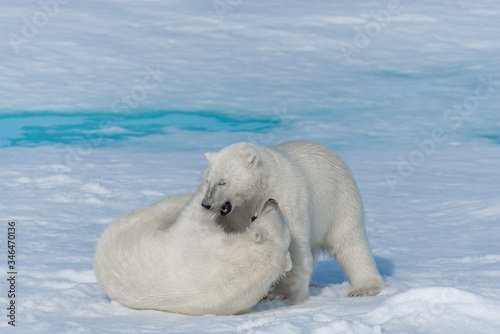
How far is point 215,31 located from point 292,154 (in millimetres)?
11605

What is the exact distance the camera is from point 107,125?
10.2 meters

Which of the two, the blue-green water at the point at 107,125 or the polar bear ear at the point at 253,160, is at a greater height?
the polar bear ear at the point at 253,160

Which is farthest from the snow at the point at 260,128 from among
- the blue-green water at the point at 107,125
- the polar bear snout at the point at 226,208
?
the polar bear snout at the point at 226,208

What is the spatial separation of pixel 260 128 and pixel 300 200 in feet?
20.9

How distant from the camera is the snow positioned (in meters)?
3.29


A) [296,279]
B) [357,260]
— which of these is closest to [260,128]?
[357,260]

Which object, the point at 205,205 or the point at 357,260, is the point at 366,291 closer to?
the point at 357,260

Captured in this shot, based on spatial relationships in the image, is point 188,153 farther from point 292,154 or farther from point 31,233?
point 292,154

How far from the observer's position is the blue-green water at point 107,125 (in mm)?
9430

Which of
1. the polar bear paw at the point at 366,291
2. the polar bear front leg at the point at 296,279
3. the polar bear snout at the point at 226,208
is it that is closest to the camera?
the polar bear front leg at the point at 296,279

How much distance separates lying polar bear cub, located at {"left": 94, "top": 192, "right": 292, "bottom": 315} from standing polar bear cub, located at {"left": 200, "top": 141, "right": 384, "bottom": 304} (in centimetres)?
20

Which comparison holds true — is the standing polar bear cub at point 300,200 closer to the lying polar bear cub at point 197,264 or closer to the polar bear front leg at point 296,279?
Result: the polar bear front leg at point 296,279

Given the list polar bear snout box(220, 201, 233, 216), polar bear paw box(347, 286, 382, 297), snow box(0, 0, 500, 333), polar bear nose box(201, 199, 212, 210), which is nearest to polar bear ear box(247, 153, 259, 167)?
polar bear snout box(220, 201, 233, 216)

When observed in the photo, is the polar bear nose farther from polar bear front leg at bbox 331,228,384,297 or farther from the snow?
polar bear front leg at bbox 331,228,384,297
